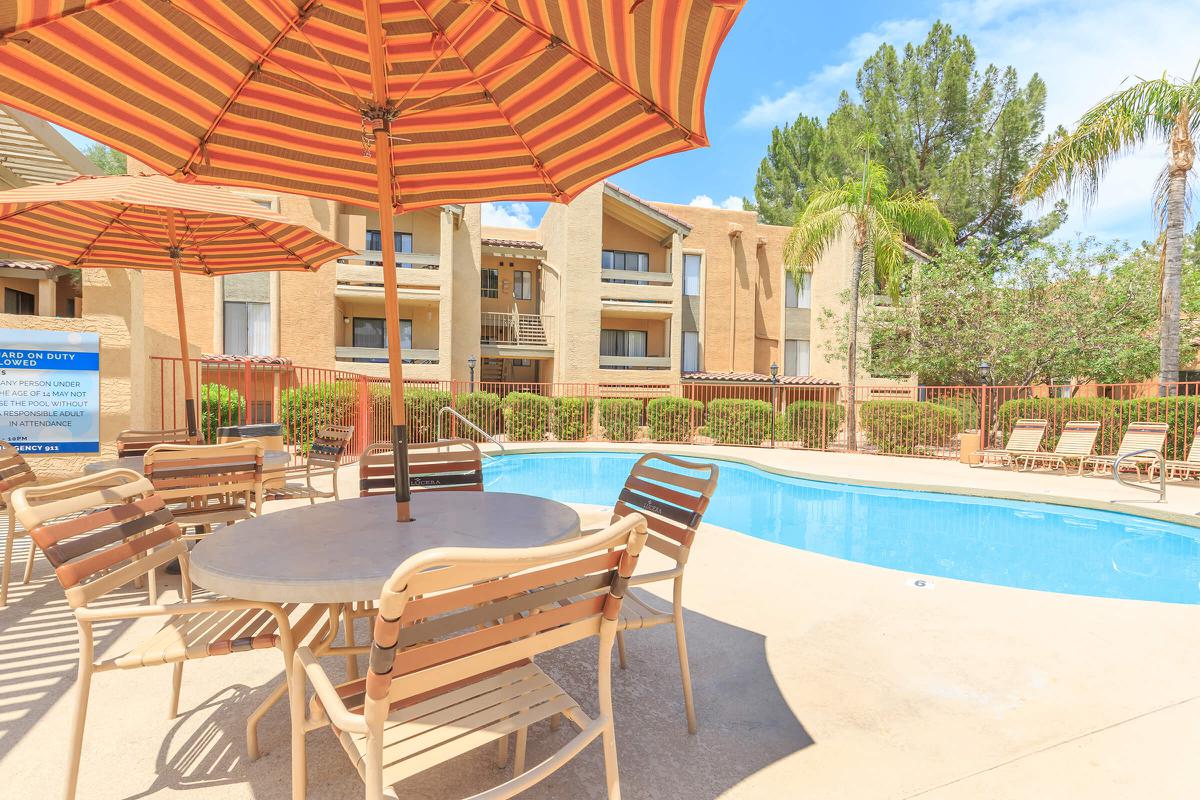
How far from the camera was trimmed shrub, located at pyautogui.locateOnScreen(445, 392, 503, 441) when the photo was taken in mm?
16828

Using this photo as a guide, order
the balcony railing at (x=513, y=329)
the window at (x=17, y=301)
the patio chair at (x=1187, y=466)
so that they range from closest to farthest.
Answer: the patio chair at (x=1187, y=466) < the window at (x=17, y=301) < the balcony railing at (x=513, y=329)

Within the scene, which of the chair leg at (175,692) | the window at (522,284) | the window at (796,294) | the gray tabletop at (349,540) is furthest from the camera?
the window at (796,294)

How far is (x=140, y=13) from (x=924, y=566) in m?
7.56

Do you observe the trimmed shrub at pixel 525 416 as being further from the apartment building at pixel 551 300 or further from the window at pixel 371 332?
the window at pixel 371 332

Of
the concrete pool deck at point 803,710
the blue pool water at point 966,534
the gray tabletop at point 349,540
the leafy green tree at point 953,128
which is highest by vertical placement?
the leafy green tree at point 953,128

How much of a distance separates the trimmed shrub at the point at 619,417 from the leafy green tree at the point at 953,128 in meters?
14.4

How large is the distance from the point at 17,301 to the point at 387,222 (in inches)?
985

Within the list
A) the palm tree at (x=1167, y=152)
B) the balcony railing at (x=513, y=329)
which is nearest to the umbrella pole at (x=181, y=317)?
the palm tree at (x=1167, y=152)

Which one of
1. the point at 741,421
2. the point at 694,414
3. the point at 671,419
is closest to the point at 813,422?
the point at 741,421

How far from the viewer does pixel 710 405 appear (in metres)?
Answer: 17.3

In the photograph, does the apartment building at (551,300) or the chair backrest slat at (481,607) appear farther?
the apartment building at (551,300)

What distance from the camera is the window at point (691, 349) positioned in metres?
24.4

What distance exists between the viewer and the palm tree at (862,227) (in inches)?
635

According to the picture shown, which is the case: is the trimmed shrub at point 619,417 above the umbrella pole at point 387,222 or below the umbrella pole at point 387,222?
below
